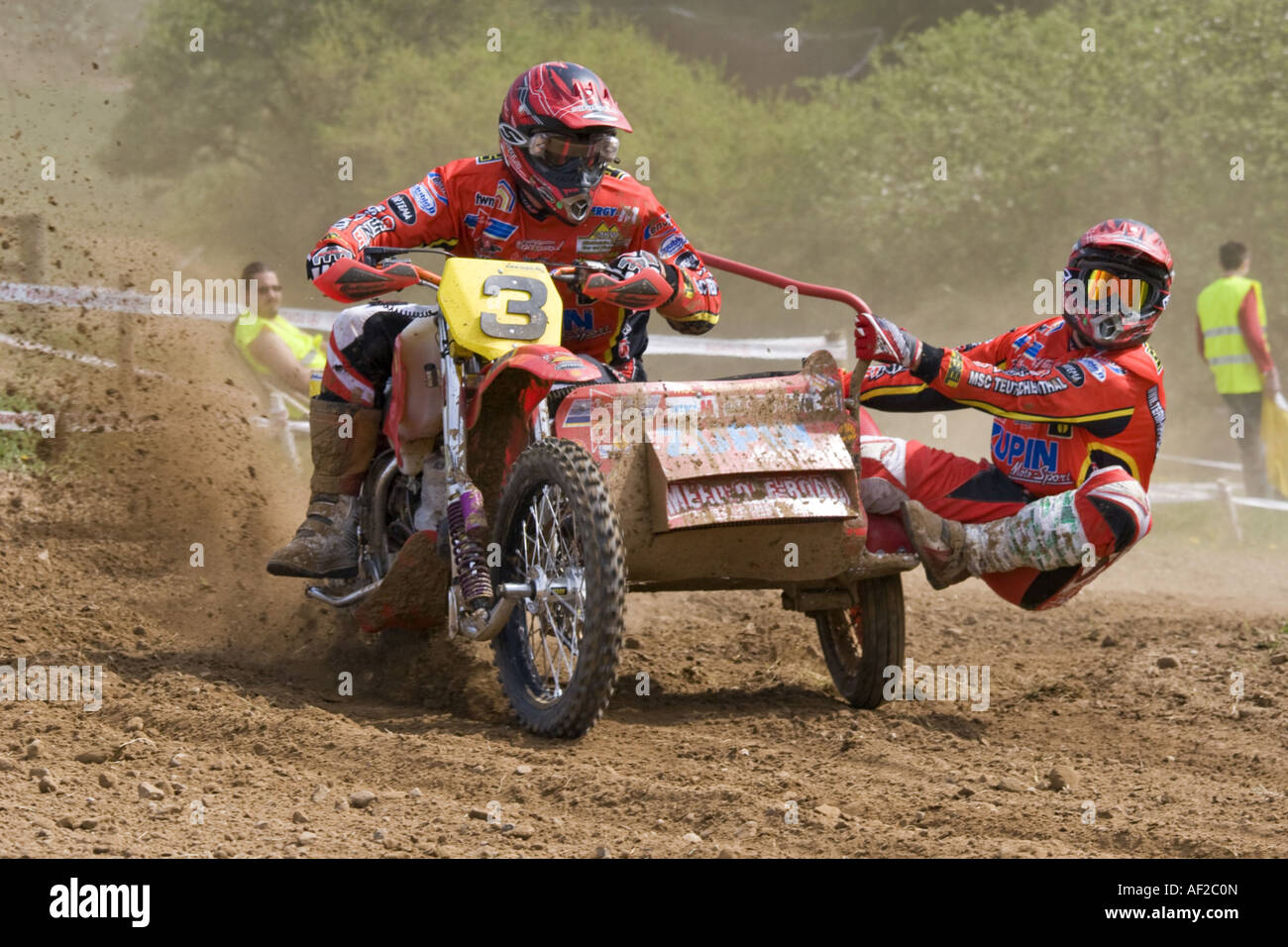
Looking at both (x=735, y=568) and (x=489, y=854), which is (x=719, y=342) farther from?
(x=489, y=854)

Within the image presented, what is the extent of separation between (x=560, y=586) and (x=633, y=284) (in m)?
1.17

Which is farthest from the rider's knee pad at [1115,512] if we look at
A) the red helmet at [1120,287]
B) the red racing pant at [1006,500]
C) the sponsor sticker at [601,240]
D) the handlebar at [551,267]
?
the sponsor sticker at [601,240]

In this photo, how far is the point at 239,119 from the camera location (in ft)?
67.1

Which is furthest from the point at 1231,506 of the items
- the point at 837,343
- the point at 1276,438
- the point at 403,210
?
the point at 403,210

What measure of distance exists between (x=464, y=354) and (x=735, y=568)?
118 cm

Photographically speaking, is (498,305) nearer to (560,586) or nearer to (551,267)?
(551,267)

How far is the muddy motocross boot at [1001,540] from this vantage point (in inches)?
221

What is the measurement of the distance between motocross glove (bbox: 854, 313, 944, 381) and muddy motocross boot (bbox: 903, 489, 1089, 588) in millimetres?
508

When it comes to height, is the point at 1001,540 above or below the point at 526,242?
below

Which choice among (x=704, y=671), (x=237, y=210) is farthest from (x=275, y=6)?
(x=704, y=671)

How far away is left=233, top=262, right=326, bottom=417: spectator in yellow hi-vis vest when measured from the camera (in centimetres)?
1133

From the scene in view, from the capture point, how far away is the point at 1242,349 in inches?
491

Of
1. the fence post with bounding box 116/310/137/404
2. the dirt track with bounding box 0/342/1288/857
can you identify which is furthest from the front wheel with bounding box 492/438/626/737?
the fence post with bounding box 116/310/137/404
